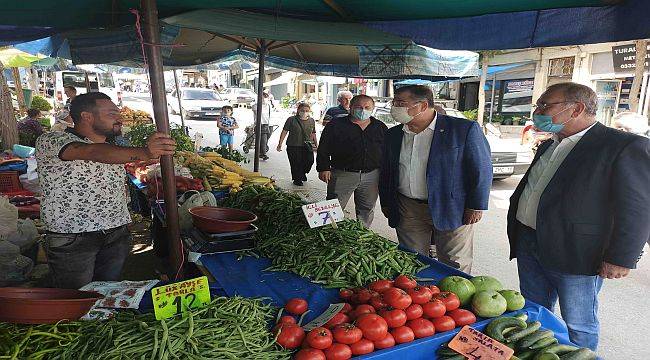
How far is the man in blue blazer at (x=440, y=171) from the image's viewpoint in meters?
3.45

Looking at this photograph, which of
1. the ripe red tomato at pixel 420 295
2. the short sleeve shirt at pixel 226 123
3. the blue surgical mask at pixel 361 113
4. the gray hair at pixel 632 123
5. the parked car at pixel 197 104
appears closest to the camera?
the ripe red tomato at pixel 420 295

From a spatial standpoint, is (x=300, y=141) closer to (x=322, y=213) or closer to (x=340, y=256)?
(x=322, y=213)

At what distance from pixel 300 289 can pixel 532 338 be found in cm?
121

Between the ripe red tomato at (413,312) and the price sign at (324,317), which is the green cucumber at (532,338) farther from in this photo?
the price sign at (324,317)

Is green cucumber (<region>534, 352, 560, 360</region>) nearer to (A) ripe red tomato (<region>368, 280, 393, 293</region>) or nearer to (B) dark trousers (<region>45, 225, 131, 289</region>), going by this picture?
(A) ripe red tomato (<region>368, 280, 393, 293</region>)

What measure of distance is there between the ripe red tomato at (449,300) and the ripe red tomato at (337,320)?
0.50m

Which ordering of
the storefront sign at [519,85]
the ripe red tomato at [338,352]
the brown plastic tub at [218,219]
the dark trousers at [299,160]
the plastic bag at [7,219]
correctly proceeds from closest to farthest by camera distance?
the ripe red tomato at [338,352]
the brown plastic tub at [218,219]
the plastic bag at [7,219]
the dark trousers at [299,160]
the storefront sign at [519,85]

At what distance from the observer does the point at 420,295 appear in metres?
2.03

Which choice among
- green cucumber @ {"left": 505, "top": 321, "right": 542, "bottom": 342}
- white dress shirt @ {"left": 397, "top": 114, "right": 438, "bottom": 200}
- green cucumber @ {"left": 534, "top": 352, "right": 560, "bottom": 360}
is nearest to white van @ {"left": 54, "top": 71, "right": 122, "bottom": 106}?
white dress shirt @ {"left": 397, "top": 114, "right": 438, "bottom": 200}

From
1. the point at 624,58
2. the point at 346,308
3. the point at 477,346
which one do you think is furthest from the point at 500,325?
the point at 624,58

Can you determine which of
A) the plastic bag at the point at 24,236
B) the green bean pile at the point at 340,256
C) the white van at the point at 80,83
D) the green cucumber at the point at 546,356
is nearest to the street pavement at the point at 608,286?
the green bean pile at the point at 340,256

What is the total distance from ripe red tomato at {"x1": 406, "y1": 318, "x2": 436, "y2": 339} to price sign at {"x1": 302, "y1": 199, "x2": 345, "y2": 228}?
1.16 m

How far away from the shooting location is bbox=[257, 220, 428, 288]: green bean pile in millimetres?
2455

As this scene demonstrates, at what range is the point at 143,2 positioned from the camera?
241 cm
